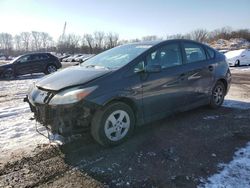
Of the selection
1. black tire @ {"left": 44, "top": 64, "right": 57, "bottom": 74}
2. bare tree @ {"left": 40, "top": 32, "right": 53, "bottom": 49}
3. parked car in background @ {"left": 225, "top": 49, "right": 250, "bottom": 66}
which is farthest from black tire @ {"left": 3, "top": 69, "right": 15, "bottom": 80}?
bare tree @ {"left": 40, "top": 32, "right": 53, "bottom": 49}

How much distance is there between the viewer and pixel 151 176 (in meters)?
3.44

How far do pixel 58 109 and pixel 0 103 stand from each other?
17.5ft

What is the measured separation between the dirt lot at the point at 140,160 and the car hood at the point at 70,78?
99 cm

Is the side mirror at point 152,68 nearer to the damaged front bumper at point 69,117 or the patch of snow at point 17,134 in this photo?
the damaged front bumper at point 69,117

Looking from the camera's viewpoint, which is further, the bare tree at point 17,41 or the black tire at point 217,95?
the bare tree at point 17,41

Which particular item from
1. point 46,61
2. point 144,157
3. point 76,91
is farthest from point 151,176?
point 46,61

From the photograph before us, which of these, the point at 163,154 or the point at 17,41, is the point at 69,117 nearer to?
the point at 163,154

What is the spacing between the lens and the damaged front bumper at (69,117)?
3.87 metres

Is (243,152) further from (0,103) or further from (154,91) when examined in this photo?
(0,103)

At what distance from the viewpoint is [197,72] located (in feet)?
19.0

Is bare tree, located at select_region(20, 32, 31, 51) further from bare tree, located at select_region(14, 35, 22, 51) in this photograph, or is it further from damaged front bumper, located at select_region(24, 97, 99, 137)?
damaged front bumper, located at select_region(24, 97, 99, 137)

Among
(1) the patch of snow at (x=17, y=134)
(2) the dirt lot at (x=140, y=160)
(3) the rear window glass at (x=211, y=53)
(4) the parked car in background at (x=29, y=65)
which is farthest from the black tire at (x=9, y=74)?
(2) the dirt lot at (x=140, y=160)

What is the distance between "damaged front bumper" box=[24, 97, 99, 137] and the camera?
387cm

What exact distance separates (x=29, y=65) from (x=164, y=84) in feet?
48.9
